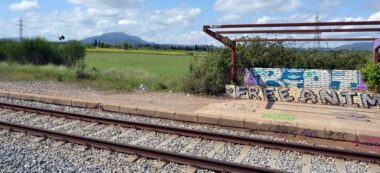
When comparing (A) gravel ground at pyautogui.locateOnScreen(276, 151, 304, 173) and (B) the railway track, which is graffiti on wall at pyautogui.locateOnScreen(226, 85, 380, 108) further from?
(A) gravel ground at pyautogui.locateOnScreen(276, 151, 304, 173)

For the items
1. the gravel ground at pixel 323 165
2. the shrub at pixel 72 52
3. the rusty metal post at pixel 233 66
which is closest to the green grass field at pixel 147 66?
the shrub at pixel 72 52

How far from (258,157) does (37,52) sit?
104 ft

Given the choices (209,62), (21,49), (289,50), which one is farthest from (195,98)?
(21,49)

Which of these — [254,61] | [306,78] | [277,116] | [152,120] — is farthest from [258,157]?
[254,61]

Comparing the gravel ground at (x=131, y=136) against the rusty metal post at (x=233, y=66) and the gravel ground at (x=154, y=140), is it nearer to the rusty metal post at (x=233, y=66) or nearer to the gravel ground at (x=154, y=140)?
the gravel ground at (x=154, y=140)

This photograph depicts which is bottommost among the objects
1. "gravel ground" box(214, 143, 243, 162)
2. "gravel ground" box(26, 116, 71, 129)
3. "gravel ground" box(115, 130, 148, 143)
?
"gravel ground" box(214, 143, 243, 162)

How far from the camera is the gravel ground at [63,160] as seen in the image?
22.6 ft

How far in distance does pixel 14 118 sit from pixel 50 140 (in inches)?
120

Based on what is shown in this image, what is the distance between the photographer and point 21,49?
34812 mm

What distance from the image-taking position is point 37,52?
3541 cm

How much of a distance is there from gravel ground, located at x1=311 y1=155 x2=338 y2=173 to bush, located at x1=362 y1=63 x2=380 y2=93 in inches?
230

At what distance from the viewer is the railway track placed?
7.16 meters

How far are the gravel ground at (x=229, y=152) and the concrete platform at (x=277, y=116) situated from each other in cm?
153

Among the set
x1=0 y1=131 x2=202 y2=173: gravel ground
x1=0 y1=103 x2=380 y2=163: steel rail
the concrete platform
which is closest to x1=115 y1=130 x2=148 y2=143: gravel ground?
x1=0 y1=103 x2=380 y2=163: steel rail
